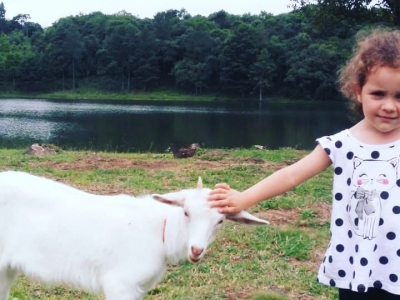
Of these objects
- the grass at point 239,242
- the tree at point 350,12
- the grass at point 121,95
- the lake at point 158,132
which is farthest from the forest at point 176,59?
the grass at point 239,242

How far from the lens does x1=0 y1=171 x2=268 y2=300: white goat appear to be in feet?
10.2

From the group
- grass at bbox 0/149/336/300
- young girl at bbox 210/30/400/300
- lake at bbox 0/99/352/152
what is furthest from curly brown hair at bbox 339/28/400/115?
lake at bbox 0/99/352/152

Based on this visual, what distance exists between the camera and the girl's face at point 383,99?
2250 mm

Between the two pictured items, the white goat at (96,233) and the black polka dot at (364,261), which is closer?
the black polka dot at (364,261)

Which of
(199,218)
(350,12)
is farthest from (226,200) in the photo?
(350,12)

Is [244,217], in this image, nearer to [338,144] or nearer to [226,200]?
[226,200]

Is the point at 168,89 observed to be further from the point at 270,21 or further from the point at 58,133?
the point at 58,133

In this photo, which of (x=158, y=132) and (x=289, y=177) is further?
(x=158, y=132)

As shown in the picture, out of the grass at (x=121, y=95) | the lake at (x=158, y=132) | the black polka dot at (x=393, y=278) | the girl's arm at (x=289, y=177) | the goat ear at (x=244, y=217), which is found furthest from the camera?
the grass at (x=121, y=95)

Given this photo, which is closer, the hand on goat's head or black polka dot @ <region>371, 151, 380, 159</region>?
black polka dot @ <region>371, 151, 380, 159</region>

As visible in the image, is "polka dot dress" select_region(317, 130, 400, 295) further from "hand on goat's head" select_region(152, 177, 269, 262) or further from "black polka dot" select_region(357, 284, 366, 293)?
"hand on goat's head" select_region(152, 177, 269, 262)

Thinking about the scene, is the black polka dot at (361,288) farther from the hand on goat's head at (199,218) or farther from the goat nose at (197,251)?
the goat nose at (197,251)

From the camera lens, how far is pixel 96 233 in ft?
10.7

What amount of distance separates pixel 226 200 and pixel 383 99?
86 cm
